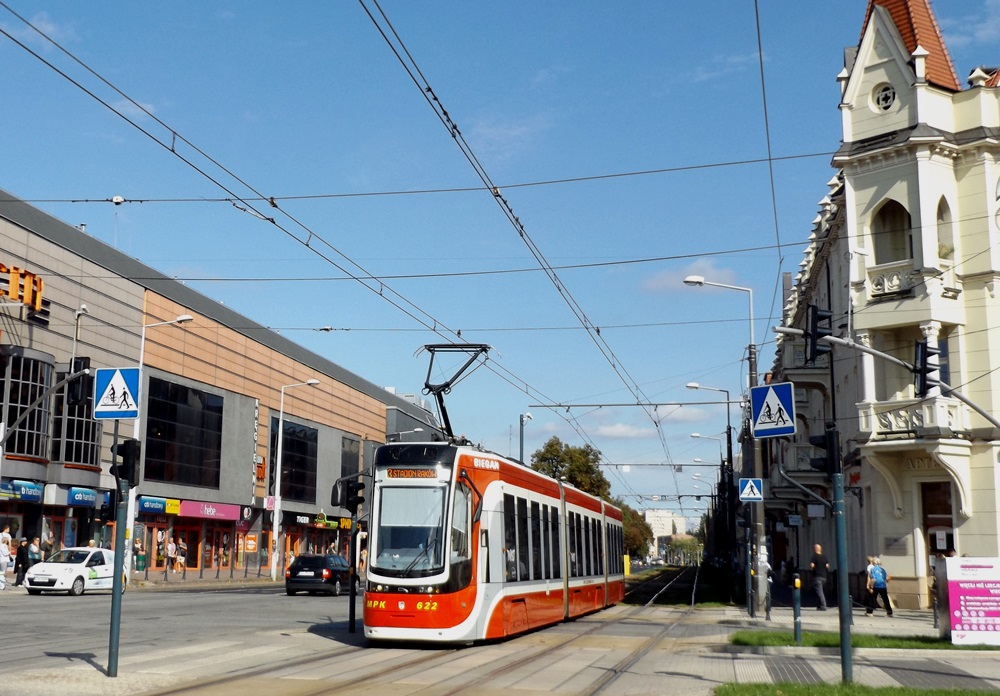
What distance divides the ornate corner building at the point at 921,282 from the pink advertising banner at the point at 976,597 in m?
11.0

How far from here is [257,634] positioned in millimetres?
20266

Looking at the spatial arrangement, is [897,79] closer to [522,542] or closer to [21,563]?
[522,542]

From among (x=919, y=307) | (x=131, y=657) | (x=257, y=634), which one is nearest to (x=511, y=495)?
(x=257, y=634)

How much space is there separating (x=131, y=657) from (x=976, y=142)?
25.3 meters

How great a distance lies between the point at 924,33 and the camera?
3272 cm

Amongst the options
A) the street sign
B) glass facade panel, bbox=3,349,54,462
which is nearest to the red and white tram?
the street sign

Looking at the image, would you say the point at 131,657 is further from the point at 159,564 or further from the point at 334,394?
the point at 334,394

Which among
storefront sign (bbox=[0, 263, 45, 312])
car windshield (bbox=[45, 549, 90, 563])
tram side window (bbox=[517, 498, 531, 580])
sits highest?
storefront sign (bbox=[0, 263, 45, 312])

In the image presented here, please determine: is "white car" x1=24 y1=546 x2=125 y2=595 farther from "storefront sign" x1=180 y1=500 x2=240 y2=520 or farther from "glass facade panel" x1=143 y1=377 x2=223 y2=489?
"storefront sign" x1=180 y1=500 x2=240 y2=520

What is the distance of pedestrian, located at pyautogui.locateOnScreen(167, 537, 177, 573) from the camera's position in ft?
178

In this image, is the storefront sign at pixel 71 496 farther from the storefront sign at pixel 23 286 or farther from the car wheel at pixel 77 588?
the car wheel at pixel 77 588

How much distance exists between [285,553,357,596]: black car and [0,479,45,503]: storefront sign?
11.5 meters

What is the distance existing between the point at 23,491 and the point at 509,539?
3002 centimetres

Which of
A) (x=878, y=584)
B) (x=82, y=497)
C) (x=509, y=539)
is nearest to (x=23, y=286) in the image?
(x=82, y=497)
